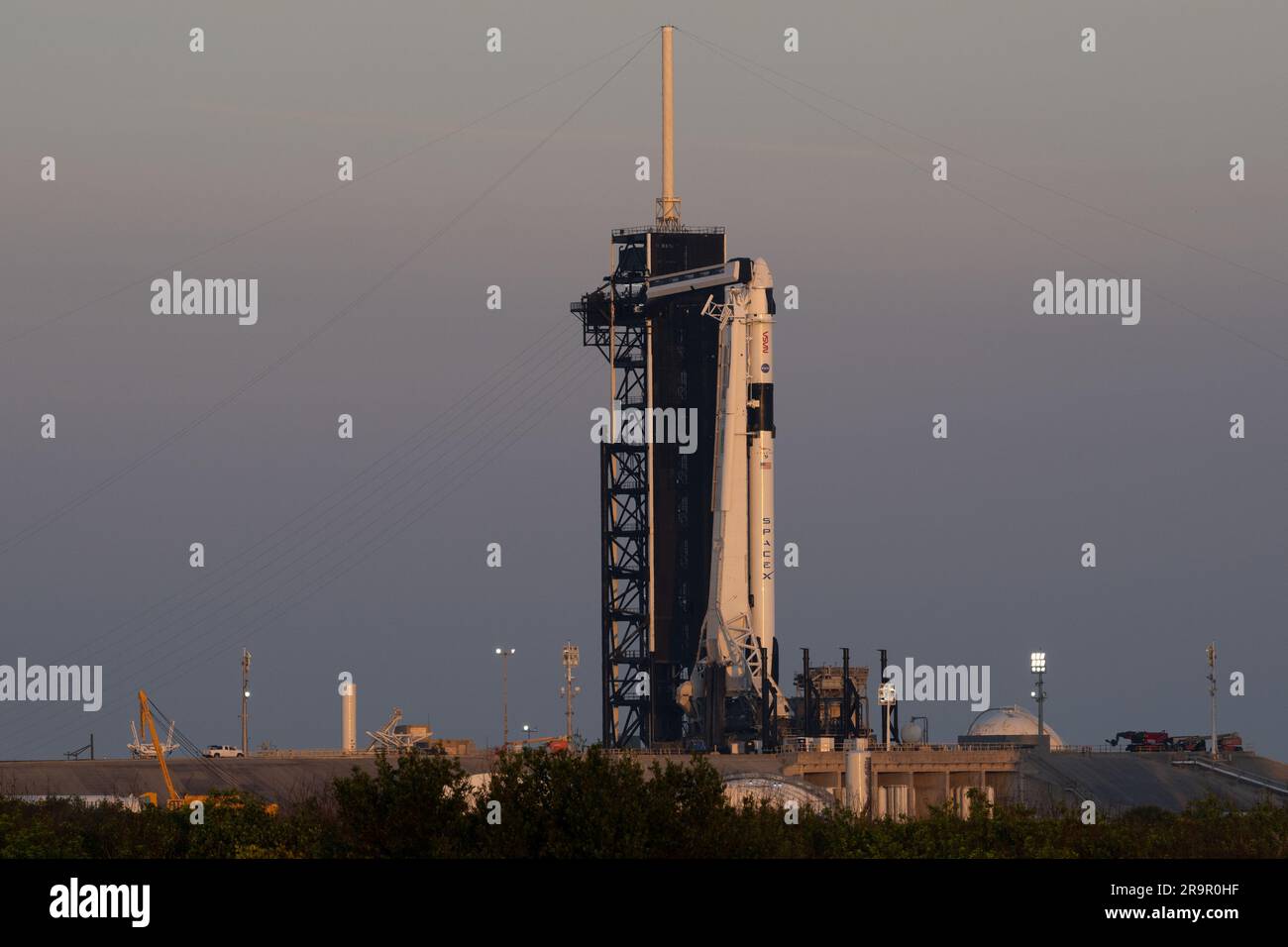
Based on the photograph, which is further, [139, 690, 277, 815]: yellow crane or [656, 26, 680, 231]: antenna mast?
[656, 26, 680, 231]: antenna mast

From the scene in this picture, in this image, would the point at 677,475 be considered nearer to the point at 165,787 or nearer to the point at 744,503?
the point at 744,503

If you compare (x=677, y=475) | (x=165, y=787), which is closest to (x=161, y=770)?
(x=165, y=787)

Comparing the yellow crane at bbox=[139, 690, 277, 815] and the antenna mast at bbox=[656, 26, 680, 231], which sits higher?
the antenna mast at bbox=[656, 26, 680, 231]

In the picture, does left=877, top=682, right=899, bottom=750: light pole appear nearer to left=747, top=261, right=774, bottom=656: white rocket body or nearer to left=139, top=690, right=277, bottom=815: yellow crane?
left=747, top=261, right=774, bottom=656: white rocket body

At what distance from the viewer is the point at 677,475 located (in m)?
118

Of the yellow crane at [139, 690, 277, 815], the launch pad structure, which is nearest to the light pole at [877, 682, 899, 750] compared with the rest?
the launch pad structure

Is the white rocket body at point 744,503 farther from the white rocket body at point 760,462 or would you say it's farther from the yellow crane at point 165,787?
the yellow crane at point 165,787

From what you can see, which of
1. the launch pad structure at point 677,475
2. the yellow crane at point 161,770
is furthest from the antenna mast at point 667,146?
the yellow crane at point 161,770

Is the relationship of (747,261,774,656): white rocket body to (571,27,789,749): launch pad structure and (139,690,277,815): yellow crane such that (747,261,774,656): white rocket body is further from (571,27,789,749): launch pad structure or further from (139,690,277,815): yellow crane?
(139,690,277,815): yellow crane

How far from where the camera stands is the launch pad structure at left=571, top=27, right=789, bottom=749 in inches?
4437

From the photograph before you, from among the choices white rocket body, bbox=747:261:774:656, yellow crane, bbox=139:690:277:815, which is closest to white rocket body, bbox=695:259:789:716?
white rocket body, bbox=747:261:774:656

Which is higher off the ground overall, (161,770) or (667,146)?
(667,146)

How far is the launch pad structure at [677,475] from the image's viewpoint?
11269 cm
